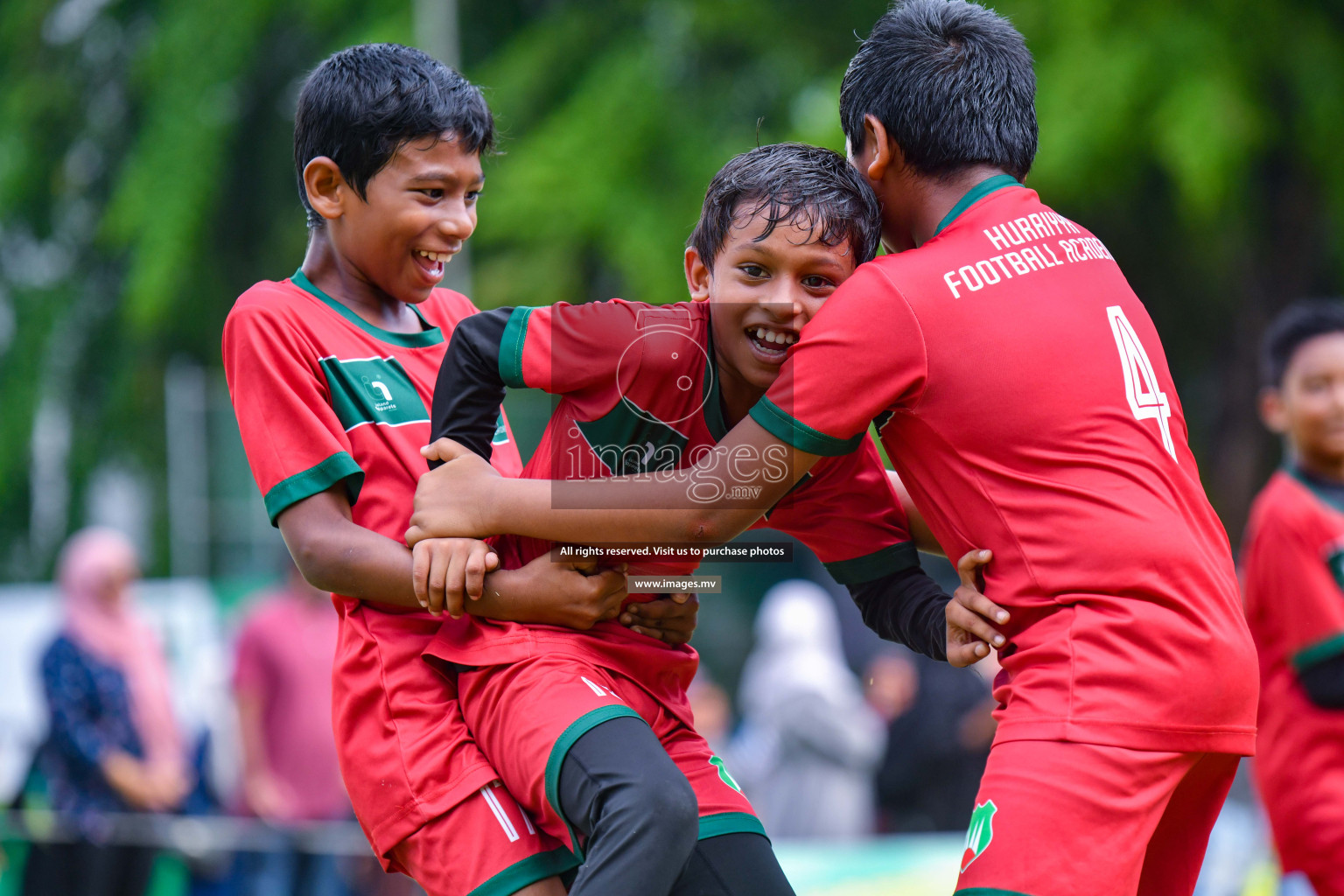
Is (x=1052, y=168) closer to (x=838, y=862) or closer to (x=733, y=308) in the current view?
(x=838, y=862)

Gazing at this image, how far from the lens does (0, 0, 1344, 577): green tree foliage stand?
9781mm

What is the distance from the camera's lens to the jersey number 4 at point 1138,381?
2.28 m

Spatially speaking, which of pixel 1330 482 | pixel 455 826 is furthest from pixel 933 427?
pixel 1330 482

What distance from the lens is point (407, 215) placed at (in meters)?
2.67

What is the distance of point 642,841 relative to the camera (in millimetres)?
2125

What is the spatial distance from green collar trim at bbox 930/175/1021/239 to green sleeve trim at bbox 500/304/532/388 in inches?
31.4

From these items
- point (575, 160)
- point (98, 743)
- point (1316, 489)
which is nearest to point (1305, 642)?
point (1316, 489)

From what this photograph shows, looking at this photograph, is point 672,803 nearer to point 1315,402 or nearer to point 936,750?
point 1315,402

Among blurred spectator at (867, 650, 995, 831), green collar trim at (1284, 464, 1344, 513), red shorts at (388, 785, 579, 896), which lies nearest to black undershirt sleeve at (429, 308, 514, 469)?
red shorts at (388, 785, 579, 896)

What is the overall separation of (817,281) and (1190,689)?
967 millimetres

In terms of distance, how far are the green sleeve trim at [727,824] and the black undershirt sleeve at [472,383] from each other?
2.71ft

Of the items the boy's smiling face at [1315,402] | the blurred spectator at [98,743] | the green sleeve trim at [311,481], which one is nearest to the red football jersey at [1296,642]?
the boy's smiling face at [1315,402]

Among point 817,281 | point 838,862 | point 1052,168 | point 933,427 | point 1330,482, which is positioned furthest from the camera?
point 1052,168

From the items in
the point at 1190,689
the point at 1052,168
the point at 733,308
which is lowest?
the point at 1190,689
